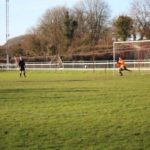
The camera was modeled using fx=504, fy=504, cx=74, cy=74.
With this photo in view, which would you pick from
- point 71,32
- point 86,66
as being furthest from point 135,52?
point 71,32

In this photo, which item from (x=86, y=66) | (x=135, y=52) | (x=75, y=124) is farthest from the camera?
(x=86, y=66)

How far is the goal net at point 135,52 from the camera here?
150ft

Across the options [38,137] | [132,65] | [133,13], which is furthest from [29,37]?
[38,137]

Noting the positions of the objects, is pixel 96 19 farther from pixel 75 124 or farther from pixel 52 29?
pixel 75 124

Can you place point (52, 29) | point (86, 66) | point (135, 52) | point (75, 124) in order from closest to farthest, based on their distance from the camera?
point (75, 124) → point (135, 52) → point (86, 66) → point (52, 29)

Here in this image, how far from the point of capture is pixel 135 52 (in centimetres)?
4906

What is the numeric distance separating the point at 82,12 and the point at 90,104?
7291 cm

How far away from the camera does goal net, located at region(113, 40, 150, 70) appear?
45750mm

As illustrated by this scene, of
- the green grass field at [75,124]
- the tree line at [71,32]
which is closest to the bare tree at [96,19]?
the tree line at [71,32]

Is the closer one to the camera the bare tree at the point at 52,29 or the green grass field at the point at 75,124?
the green grass field at the point at 75,124

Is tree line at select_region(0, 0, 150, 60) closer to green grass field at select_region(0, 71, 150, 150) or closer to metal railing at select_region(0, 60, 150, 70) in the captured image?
metal railing at select_region(0, 60, 150, 70)

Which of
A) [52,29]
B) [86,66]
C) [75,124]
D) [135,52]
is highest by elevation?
[52,29]

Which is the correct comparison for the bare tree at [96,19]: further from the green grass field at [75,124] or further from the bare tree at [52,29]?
the green grass field at [75,124]

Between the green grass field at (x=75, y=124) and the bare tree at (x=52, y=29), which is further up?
the bare tree at (x=52, y=29)
